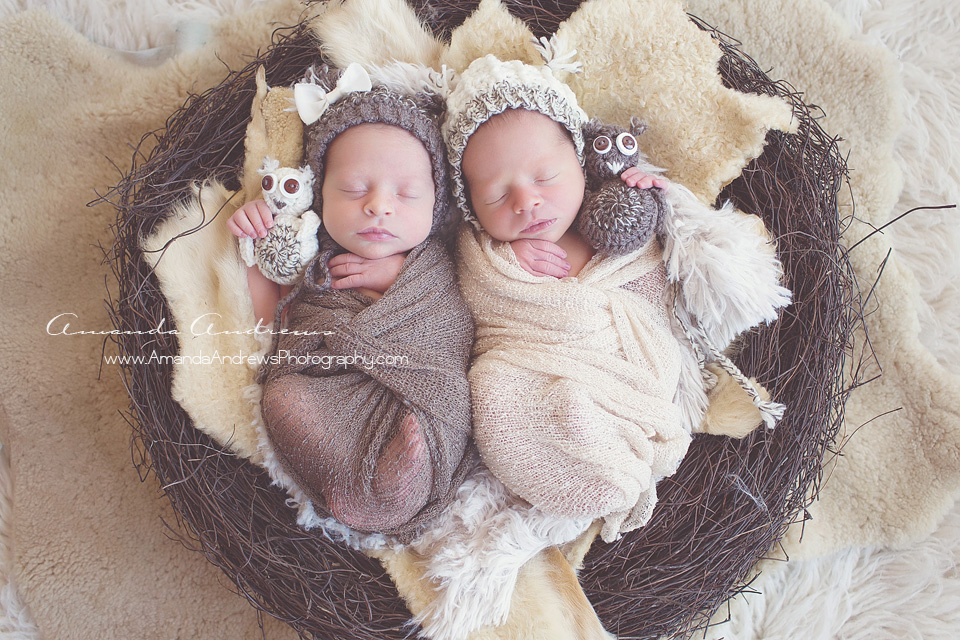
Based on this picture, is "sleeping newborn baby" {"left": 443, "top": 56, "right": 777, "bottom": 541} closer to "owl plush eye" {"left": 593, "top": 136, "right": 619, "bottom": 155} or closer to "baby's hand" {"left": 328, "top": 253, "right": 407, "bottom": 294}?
"owl plush eye" {"left": 593, "top": 136, "right": 619, "bottom": 155}

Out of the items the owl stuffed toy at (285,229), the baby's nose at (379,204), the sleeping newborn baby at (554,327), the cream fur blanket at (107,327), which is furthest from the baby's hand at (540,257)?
the cream fur blanket at (107,327)

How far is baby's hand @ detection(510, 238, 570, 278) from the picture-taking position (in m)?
1.80

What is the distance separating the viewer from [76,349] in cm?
226

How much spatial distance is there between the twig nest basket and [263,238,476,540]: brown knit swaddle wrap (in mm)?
240

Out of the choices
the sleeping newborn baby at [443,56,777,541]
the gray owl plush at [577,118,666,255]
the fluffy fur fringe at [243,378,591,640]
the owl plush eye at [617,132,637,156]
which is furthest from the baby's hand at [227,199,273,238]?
the owl plush eye at [617,132,637,156]

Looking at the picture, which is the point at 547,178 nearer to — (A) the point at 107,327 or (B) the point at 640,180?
(B) the point at 640,180

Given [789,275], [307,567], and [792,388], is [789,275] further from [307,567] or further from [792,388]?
[307,567]

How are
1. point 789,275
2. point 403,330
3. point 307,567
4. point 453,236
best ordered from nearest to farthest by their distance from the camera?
1. point 403,330
2. point 307,567
3. point 789,275
4. point 453,236

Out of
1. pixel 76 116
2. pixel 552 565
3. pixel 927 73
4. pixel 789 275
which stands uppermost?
pixel 927 73

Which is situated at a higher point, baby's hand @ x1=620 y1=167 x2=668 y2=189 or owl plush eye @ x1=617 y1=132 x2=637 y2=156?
owl plush eye @ x1=617 y1=132 x2=637 y2=156

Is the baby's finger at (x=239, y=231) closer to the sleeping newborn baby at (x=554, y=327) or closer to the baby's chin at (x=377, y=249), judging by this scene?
the baby's chin at (x=377, y=249)

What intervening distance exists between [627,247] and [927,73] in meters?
1.56

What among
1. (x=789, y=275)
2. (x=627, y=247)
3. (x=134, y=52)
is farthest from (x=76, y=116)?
(x=789, y=275)

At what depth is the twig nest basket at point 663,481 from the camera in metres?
1.80
